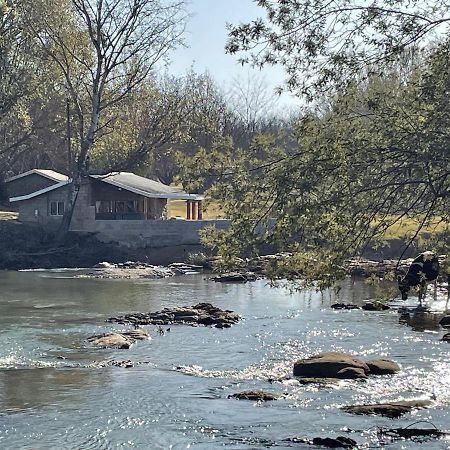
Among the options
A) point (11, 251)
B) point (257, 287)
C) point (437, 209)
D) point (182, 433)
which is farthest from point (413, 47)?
point (11, 251)

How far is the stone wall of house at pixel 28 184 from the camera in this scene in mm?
74438

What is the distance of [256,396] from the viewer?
19562mm

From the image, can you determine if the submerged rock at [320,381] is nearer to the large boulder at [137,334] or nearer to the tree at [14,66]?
the large boulder at [137,334]

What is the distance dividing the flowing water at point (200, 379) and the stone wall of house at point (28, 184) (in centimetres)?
3772

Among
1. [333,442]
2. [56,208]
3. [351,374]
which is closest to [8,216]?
[56,208]

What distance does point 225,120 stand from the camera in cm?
10450

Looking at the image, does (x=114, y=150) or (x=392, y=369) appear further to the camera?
(x=114, y=150)

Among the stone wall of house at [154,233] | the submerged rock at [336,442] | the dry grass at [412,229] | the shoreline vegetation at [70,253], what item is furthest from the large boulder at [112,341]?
the stone wall of house at [154,233]

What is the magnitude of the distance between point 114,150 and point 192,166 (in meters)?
61.7

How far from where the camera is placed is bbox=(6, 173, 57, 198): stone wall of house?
244 feet

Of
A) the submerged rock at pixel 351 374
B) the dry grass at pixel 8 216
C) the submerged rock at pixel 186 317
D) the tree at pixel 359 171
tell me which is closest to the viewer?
the tree at pixel 359 171

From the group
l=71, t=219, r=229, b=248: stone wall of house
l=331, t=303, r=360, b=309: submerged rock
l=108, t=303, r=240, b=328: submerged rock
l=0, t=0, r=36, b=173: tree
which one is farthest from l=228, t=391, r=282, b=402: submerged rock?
l=0, t=0, r=36, b=173: tree

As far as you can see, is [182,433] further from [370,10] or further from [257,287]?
[257,287]

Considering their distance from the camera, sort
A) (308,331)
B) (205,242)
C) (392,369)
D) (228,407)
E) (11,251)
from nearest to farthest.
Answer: (205,242), (228,407), (392,369), (308,331), (11,251)
